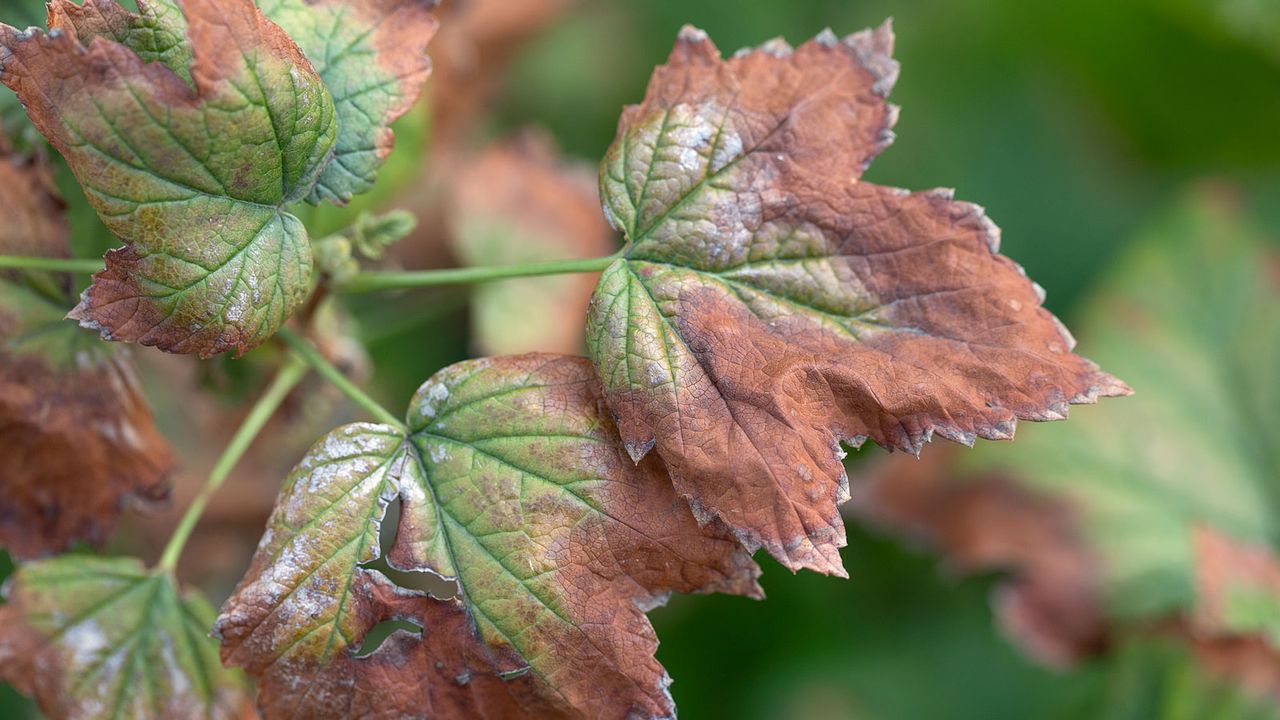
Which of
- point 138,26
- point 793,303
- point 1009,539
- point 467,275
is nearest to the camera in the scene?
point 138,26

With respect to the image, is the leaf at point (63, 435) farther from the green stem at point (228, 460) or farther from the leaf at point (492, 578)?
the leaf at point (492, 578)

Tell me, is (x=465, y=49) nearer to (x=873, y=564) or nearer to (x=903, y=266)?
(x=903, y=266)

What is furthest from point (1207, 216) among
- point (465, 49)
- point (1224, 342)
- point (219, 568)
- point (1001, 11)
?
point (219, 568)

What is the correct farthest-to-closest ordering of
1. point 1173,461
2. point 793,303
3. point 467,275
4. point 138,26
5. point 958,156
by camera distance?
point 958,156, point 1173,461, point 467,275, point 793,303, point 138,26

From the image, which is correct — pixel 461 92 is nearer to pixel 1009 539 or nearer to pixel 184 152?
pixel 184 152

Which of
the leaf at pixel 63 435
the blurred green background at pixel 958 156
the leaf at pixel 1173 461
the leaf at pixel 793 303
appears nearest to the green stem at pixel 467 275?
the leaf at pixel 793 303

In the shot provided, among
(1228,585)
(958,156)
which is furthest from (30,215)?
(958,156)
